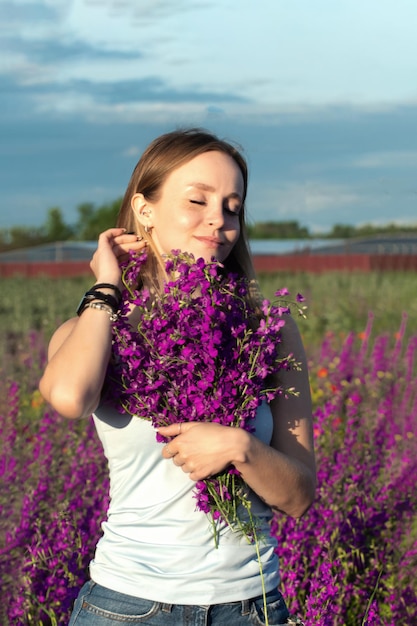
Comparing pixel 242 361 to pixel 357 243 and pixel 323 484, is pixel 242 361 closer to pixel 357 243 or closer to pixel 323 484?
→ pixel 323 484

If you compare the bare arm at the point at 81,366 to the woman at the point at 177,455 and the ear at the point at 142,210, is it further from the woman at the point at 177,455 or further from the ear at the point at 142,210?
the ear at the point at 142,210

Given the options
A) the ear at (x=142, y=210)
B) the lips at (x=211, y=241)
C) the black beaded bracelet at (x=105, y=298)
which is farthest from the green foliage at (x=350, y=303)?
the black beaded bracelet at (x=105, y=298)

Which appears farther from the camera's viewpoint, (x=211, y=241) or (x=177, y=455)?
(x=211, y=241)

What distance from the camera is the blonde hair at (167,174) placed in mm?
2283

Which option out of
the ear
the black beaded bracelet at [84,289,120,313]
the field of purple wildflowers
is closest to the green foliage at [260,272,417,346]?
the field of purple wildflowers

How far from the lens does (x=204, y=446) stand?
1.88 m

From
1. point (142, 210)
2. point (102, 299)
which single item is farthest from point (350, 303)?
point (102, 299)

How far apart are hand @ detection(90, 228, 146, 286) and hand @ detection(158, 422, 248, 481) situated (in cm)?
45

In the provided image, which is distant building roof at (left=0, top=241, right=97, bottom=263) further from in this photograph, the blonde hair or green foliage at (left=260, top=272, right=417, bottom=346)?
the blonde hair

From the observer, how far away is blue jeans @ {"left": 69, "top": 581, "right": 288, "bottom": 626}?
194cm

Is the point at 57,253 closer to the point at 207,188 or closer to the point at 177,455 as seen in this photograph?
the point at 207,188

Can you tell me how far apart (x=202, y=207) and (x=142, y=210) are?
225mm

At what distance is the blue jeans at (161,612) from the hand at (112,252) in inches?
29.0

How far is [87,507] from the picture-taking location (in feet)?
12.2
